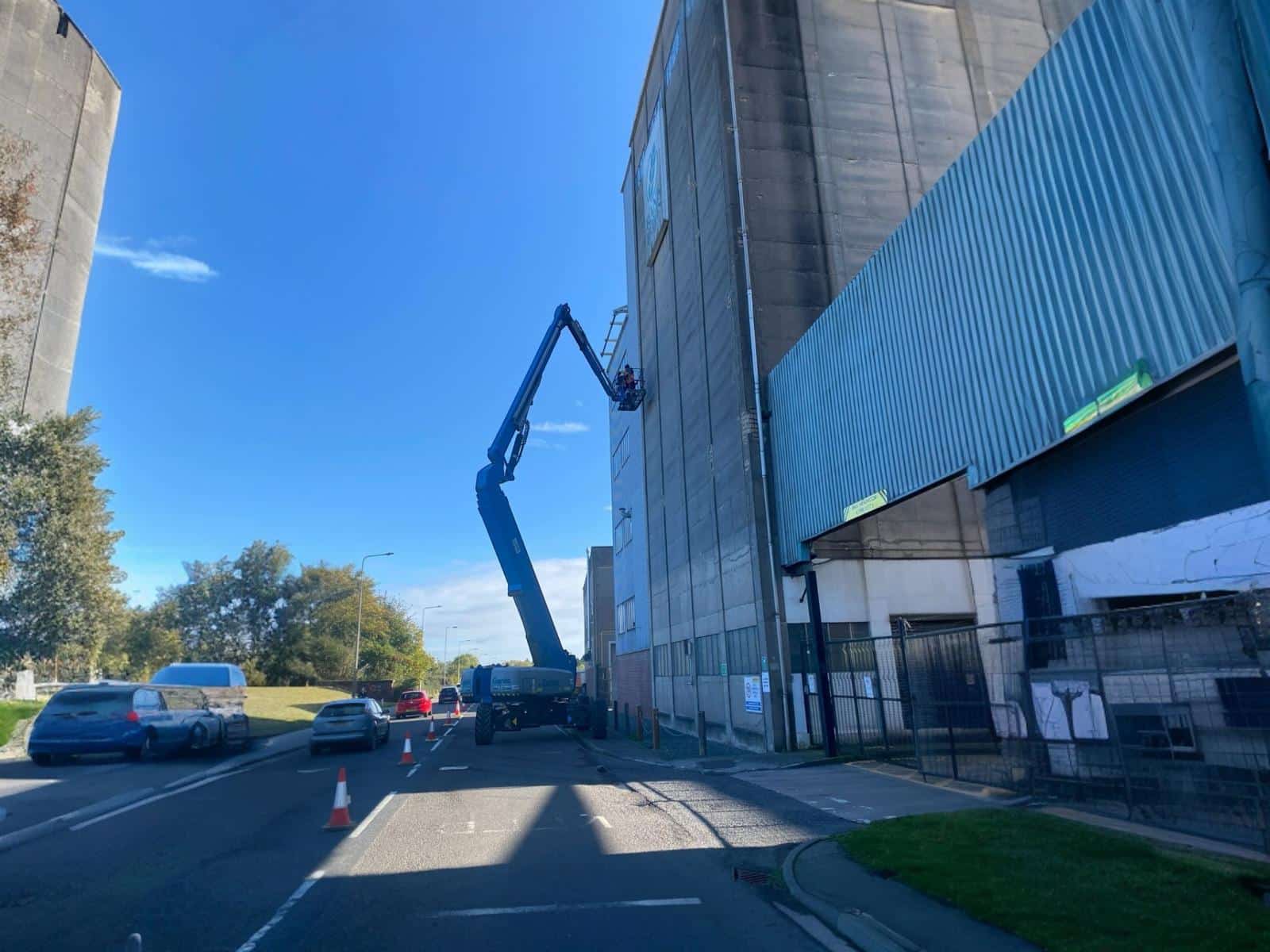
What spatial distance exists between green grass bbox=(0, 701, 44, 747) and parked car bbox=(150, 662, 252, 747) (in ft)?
11.9

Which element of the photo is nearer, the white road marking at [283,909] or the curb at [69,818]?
the white road marking at [283,909]

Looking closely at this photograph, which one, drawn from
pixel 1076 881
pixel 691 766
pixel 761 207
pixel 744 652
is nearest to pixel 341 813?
pixel 1076 881

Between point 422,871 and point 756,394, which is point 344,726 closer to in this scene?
point 756,394

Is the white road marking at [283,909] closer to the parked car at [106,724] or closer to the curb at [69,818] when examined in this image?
the curb at [69,818]

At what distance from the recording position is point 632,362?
124ft

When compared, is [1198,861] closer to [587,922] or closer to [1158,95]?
[587,922]

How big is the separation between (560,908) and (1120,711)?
604 cm

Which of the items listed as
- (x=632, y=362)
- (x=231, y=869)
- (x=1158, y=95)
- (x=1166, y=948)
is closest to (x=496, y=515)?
(x=632, y=362)

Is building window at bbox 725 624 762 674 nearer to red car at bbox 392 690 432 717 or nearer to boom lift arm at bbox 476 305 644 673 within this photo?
boom lift arm at bbox 476 305 644 673

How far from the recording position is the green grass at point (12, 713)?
22031mm

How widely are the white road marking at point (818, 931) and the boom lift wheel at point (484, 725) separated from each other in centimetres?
1832

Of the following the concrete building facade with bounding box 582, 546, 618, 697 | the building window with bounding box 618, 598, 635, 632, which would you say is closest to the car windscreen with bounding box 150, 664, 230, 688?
the building window with bounding box 618, 598, 635, 632

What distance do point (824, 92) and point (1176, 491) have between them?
18.1m

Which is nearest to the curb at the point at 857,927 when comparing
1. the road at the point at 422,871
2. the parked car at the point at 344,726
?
the road at the point at 422,871
